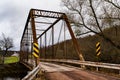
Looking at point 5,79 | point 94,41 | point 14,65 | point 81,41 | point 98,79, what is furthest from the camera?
point 14,65

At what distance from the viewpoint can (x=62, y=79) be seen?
43.5 ft

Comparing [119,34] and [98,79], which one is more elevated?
[119,34]

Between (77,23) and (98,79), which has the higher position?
(77,23)

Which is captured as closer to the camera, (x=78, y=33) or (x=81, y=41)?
(x=78, y=33)

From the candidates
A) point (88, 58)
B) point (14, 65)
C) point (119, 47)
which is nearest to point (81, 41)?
point (88, 58)

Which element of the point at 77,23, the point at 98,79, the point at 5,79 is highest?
the point at 77,23

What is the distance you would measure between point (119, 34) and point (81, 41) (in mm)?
13323

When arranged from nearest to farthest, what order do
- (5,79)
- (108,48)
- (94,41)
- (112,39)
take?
1. (112,39)
2. (108,48)
3. (94,41)
4. (5,79)

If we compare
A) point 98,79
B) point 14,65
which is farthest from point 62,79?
point 14,65

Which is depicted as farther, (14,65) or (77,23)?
(14,65)

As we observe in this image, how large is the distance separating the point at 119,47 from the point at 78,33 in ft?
17.0

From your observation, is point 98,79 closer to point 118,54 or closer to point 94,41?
point 118,54

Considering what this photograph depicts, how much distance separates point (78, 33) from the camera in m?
29.6

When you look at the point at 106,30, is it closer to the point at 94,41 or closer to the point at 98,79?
the point at 94,41
